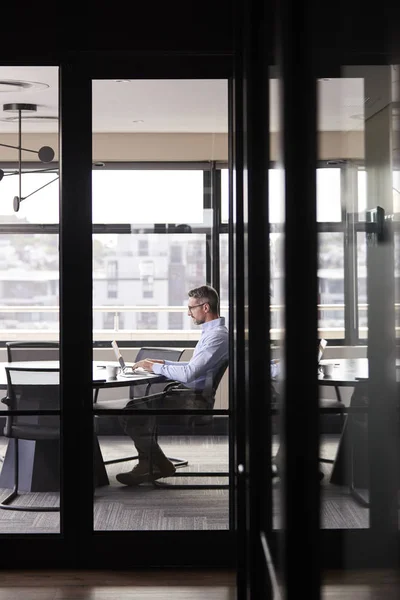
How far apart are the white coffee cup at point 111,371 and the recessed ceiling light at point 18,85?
1219mm

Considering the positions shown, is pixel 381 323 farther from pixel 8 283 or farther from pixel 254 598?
pixel 8 283

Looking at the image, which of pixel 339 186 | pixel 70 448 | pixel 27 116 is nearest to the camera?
pixel 339 186

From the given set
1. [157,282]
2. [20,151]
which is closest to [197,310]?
[157,282]

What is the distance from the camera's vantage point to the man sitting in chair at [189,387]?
332cm

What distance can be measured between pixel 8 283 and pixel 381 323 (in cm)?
285

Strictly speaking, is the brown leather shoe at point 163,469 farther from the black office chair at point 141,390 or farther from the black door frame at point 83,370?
the black door frame at point 83,370

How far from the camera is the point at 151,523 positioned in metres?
3.39

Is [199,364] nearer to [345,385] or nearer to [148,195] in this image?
[148,195]

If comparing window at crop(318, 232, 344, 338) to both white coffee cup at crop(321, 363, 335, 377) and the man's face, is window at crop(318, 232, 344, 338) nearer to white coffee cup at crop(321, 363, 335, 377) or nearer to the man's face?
white coffee cup at crop(321, 363, 335, 377)

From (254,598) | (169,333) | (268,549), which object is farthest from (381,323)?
(169,333)

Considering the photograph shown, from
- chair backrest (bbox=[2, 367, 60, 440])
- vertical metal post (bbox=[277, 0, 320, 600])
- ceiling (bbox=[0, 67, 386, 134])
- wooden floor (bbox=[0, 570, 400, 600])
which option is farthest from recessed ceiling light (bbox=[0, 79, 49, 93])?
vertical metal post (bbox=[277, 0, 320, 600])

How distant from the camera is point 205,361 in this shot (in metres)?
3.34

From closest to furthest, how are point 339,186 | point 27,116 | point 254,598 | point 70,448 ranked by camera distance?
point 339,186 < point 254,598 < point 27,116 < point 70,448

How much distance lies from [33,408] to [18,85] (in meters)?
1.38
